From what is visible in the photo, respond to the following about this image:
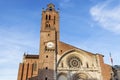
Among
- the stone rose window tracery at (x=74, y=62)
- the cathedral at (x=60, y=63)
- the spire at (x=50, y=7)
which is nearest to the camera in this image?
the cathedral at (x=60, y=63)

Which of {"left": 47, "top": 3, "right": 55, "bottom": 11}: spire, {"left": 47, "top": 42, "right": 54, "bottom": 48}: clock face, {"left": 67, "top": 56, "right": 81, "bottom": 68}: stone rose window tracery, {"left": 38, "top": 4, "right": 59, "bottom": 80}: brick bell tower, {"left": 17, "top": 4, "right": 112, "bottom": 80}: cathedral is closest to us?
{"left": 38, "top": 4, "right": 59, "bottom": 80}: brick bell tower

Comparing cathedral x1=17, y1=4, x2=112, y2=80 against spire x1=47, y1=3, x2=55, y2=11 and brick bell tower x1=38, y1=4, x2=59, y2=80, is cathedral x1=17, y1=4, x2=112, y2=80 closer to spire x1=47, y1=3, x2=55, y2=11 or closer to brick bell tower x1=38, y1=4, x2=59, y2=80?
brick bell tower x1=38, y1=4, x2=59, y2=80

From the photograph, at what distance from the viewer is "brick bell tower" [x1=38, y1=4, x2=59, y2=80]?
25359 mm

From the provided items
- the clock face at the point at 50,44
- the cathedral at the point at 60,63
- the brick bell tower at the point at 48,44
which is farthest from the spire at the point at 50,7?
the clock face at the point at 50,44

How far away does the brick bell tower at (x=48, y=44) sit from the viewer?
25.4m

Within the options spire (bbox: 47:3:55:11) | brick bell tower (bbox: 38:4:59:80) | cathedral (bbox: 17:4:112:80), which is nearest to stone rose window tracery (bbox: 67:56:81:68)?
cathedral (bbox: 17:4:112:80)

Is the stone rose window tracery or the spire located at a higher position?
the spire

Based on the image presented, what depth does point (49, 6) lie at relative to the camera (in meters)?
35.6

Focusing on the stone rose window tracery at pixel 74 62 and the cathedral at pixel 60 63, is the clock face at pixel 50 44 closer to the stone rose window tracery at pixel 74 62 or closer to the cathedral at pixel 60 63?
the cathedral at pixel 60 63

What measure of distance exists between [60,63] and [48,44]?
384cm

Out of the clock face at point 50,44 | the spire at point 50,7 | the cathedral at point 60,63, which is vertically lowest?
the cathedral at point 60,63

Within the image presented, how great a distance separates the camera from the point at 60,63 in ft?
89.3

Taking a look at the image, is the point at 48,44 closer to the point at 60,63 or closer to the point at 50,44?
the point at 50,44

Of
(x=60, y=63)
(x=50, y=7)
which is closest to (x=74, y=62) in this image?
(x=60, y=63)
